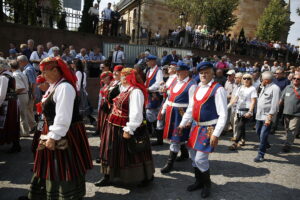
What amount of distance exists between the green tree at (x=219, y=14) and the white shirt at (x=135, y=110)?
21.9 meters

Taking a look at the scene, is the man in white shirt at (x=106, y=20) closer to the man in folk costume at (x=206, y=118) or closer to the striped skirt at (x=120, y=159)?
the striped skirt at (x=120, y=159)

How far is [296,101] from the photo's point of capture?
638 cm

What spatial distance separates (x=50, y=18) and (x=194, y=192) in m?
11.9

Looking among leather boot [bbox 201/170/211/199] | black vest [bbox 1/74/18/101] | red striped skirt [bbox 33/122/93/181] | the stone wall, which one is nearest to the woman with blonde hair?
leather boot [bbox 201/170/211/199]

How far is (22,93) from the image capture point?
590cm

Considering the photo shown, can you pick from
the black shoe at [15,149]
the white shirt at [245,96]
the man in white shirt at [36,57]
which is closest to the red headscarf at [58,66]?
the black shoe at [15,149]

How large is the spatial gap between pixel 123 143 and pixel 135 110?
0.58m

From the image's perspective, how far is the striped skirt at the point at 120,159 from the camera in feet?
12.6

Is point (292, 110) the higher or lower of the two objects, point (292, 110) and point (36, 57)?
the lower

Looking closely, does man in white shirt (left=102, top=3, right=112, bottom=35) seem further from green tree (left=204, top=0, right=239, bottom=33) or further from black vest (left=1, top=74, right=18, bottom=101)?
green tree (left=204, top=0, right=239, bottom=33)

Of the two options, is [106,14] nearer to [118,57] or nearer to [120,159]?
[118,57]

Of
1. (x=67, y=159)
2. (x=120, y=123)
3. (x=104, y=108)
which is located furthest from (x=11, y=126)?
(x=67, y=159)

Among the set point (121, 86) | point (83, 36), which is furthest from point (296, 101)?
point (83, 36)

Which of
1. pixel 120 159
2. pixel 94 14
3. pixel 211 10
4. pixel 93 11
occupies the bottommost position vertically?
pixel 120 159
